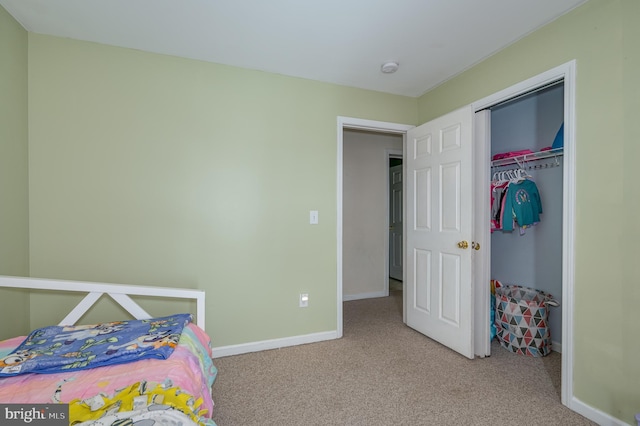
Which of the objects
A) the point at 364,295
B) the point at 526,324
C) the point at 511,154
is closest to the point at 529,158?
the point at 511,154

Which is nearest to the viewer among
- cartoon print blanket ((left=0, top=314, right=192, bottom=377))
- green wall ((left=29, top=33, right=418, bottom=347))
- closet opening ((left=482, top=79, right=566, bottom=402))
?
cartoon print blanket ((left=0, top=314, right=192, bottom=377))

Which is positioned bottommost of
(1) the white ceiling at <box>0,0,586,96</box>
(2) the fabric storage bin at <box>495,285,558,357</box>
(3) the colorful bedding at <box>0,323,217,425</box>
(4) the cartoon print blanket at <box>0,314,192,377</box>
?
(2) the fabric storage bin at <box>495,285,558,357</box>

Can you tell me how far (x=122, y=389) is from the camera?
1.05m

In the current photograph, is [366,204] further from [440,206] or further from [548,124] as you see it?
[548,124]

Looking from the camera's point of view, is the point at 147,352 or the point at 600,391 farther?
the point at 600,391

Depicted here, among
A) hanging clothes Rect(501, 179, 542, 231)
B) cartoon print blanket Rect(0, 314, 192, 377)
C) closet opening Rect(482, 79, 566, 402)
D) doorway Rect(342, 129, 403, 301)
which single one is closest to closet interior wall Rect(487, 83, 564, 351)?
closet opening Rect(482, 79, 566, 402)

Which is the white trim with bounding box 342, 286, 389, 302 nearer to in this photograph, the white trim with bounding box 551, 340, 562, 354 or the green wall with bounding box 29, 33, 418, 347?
the green wall with bounding box 29, 33, 418, 347

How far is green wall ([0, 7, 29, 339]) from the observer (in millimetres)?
1750

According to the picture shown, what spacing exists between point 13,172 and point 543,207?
402cm

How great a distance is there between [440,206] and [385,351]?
134cm

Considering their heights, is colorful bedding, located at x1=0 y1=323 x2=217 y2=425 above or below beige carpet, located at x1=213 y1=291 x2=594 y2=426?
above

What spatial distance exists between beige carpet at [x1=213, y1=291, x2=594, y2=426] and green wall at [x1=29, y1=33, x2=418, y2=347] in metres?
0.36

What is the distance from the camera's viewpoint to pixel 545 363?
231 cm

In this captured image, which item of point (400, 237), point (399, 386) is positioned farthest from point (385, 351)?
point (400, 237)
